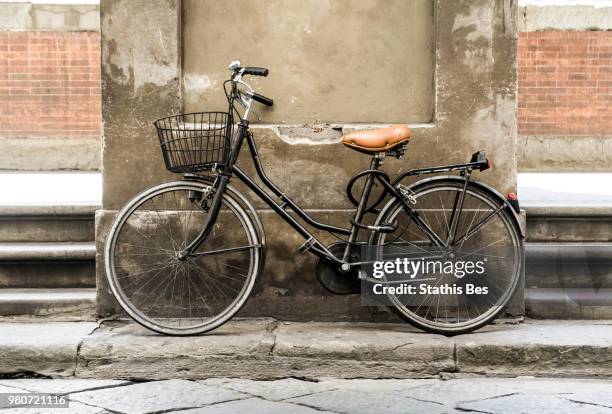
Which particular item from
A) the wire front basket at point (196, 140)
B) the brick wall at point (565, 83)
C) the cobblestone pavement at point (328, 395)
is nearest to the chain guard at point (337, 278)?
the cobblestone pavement at point (328, 395)

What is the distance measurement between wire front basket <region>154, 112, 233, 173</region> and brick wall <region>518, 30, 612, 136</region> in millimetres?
8630

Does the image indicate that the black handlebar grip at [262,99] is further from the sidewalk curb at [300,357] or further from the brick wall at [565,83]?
the brick wall at [565,83]

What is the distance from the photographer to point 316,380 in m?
4.61

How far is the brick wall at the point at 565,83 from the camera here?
43.1 ft

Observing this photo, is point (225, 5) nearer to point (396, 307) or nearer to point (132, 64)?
point (132, 64)

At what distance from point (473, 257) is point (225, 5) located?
79.8 inches

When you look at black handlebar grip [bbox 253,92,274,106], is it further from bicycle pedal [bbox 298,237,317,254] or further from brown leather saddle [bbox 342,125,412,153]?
bicycle pedal [bbox 298,237,317,254]

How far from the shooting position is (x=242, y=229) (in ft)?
17.5

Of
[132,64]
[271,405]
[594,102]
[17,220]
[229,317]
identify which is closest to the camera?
[271,405]

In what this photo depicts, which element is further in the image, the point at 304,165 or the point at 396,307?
the point at 304,165

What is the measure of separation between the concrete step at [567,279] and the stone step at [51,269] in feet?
8.76

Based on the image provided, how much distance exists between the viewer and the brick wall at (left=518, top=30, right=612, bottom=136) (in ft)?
43.1

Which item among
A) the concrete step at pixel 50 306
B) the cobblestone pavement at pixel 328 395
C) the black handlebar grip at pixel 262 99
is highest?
the black handlebar grip at pixel 262 99

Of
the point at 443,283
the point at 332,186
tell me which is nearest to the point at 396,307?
the point at 443,283
